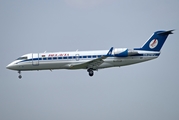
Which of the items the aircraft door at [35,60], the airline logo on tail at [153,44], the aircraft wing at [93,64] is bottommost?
the aircraft wing at [93,64]

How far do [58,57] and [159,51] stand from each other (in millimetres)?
12088

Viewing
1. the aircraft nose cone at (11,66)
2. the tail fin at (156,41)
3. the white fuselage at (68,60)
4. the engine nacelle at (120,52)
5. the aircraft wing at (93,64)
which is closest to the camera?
the aircraft wing at (93,64)

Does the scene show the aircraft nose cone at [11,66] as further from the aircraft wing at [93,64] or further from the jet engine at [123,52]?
the jet engine at [123,52]

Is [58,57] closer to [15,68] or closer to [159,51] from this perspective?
[15,68]

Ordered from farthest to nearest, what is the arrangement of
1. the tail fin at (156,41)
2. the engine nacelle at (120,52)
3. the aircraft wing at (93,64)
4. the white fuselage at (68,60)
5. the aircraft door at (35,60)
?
the tail fin at (156,41) < the aircraft door at (35,60) < the white fuselage at (68,60) < the engine nacelle at (120,52) < the aircraft wing at (93,64)

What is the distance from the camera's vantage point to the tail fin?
3081 cm

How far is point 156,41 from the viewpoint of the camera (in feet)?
102

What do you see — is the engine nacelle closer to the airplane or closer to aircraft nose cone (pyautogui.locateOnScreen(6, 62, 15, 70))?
the airplane

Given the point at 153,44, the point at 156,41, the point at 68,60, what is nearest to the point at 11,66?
the point at 68,60

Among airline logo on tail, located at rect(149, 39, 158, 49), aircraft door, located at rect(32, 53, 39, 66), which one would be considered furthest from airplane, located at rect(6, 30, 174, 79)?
airline logo on tail, located at rect(149, 39, 158, 49)

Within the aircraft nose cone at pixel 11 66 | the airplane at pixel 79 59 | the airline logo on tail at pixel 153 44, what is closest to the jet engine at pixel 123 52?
the airplane at pixel 79 59

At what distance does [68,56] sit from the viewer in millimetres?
29359

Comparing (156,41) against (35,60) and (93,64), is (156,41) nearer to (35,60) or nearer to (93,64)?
(93,64)

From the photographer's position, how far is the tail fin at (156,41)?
3081 cm
